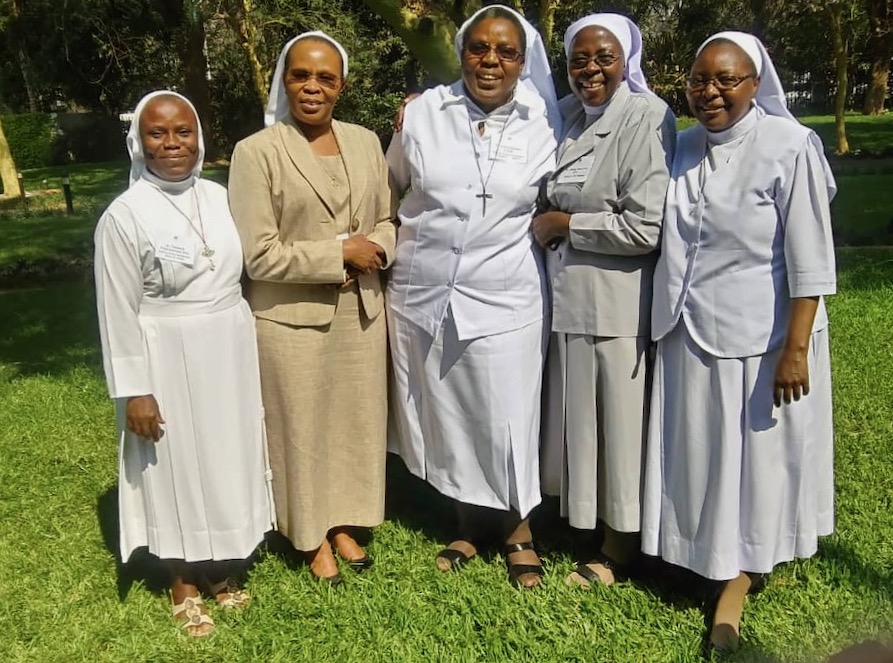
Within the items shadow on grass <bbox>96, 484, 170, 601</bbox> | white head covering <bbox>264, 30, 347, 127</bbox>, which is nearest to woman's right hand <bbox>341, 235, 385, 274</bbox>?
white head covering <bbox>264, 30, 347, 127</bbox>

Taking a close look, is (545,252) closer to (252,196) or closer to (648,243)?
(648,243)

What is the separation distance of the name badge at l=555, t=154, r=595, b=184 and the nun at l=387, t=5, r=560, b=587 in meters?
0.11

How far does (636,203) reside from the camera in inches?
128

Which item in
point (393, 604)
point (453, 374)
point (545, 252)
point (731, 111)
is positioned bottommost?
point (393, 604)

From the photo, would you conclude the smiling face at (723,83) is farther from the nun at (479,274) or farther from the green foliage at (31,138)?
the green foliage at (31,138)

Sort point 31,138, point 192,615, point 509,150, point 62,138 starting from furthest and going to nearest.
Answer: point 62,138 → point 31,138 → point 192,615 → point 509,150

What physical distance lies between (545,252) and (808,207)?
112cm

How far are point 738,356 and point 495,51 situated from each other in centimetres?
155

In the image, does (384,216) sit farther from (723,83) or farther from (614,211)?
(723,83)

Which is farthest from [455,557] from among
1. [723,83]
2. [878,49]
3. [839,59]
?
[878,49]

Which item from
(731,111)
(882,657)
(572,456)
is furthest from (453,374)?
(882,657)

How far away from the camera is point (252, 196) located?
3.38 meters

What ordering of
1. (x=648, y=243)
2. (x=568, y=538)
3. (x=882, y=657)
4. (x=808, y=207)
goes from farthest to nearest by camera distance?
(x=568, y=538), (x=648, y=243), (x=808, y=207), (x=882, y=657)

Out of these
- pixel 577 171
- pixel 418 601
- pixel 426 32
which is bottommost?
pixel 418 601
